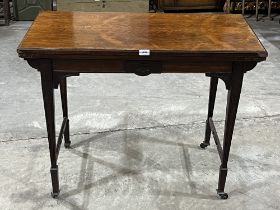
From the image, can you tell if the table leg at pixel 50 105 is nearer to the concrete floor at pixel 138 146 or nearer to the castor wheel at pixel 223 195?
the concrete floor at pixel 138 146

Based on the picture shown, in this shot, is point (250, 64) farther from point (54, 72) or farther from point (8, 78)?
point (8, 78)

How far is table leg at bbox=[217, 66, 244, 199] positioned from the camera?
2316mm

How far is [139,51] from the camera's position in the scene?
2.17 metres

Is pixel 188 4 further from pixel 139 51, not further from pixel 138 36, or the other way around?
pixel 139 51

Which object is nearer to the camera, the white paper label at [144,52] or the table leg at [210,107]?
the white paper label at [144,52]

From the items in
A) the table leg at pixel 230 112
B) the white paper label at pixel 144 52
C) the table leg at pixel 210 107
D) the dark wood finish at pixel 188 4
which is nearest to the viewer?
the white paper label at pixel 144 52

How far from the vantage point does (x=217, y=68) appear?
228 cm

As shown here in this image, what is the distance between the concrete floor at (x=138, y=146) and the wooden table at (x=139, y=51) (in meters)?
0.24

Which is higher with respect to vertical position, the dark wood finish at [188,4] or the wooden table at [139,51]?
the wooden table at [139,51]

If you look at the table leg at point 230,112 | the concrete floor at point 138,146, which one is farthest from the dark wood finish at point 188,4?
the table leg at point 230,112

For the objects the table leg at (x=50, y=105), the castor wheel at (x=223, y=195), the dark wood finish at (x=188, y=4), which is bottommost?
the castor wheel at (x=223, y=195)

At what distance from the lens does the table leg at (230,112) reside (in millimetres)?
2316

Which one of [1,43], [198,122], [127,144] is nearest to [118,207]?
[127,144]

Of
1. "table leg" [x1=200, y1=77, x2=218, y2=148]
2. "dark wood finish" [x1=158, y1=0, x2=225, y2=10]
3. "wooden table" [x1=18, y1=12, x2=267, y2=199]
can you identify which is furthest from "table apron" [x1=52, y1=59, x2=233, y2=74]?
"dark wood finish" [x1=158, y1=0, x2=225, y2=10]
